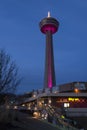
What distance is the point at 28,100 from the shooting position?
12619cm

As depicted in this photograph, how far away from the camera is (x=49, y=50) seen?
17412 cm

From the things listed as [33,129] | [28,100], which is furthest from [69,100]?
[33,129]

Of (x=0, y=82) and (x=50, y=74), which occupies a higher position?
(x=50, y=74)

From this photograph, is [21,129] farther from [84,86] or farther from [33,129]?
[84,86]

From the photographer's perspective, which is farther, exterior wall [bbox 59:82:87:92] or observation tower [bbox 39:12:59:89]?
observation tower [bbox 39:12:59:89]

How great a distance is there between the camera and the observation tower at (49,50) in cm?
16362

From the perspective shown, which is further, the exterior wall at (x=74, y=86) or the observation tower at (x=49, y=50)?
the observation tower at (x=49, y=50)

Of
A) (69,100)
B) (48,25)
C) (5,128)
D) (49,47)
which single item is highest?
(48,25)

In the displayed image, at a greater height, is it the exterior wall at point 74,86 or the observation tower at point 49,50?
the observation tower at point 49,50

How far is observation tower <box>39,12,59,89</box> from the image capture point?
164 m

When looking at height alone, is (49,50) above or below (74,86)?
above

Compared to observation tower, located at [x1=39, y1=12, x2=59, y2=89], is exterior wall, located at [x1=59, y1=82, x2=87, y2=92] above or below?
below

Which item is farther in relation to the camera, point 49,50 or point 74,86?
point 49,50

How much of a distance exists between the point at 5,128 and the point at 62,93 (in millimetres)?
90449
